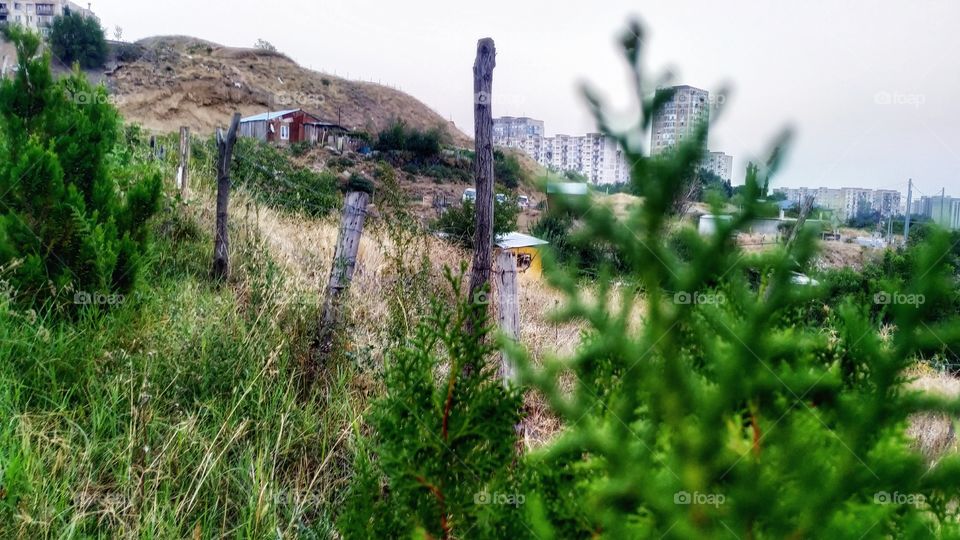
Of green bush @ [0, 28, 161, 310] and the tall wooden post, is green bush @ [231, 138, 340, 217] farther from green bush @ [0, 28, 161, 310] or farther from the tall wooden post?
the tall wooden post

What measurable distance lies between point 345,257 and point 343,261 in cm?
6

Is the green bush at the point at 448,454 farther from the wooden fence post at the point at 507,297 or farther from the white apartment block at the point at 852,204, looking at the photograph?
the wooden fence post at the point at 507,297

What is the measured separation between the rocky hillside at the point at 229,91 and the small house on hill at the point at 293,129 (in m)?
3.96

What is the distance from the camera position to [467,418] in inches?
41.3

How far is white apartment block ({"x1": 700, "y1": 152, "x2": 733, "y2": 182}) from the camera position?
0.60 metres

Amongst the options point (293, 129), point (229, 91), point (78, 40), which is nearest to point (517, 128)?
point (293, 129)

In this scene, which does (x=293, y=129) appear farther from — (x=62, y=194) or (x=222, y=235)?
(x=62, y=194)

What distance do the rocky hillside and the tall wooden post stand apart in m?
36.2

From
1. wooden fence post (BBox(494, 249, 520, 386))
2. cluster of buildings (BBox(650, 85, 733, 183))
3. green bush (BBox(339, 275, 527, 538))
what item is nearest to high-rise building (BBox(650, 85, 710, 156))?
cluster of buildings (BBox(650, 85, 733, 183))

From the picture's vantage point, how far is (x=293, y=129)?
36.8 m

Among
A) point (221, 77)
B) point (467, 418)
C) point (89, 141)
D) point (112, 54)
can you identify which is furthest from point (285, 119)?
point (467, 418)

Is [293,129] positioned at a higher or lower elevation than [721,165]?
higher

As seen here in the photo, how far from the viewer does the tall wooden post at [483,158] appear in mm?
3139

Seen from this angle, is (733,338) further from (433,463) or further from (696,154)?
(433,463)
